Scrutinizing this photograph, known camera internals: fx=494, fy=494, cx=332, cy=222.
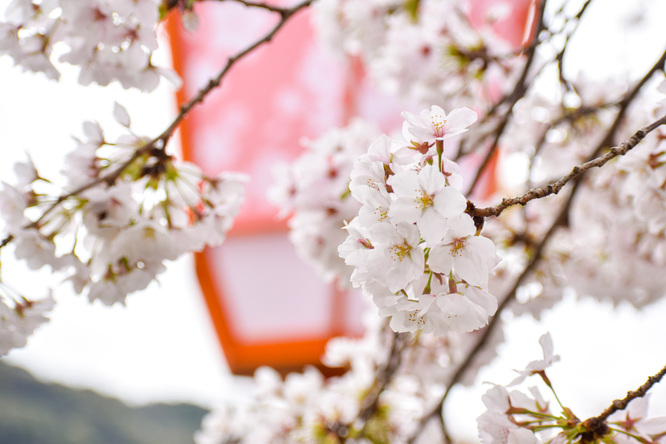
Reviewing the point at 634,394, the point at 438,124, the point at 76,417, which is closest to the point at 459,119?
the point at 438,124

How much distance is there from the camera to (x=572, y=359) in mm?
2646

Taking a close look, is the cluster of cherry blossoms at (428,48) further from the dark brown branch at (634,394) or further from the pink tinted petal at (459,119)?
the dark brown branch at (634,394)

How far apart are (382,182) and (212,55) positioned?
2.14 meters

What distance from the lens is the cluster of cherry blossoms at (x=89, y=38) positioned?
68 centimetres

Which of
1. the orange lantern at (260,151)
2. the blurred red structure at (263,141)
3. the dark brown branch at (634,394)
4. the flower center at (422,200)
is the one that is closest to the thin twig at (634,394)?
the dark brown branch at (634,394)

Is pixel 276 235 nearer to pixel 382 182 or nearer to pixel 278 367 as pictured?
pixel 278 367

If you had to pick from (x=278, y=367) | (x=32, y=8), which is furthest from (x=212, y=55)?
(x=278, y=367)

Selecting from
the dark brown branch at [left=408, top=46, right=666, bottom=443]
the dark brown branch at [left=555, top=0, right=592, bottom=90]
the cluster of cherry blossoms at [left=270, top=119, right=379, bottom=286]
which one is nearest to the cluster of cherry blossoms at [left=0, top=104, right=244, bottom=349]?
the cluster of cherry blossoms at [left=270, top=119, right=379, bottom=286]

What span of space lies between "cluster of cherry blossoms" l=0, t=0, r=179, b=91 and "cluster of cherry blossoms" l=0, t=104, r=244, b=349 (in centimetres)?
7

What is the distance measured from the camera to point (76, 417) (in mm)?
2662

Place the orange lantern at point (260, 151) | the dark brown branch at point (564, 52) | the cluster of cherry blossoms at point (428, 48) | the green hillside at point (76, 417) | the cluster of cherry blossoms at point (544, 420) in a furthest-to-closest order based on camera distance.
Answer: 1. the orange lantern at point (260, 151)
2. the green hillside at point (76, 417)
3. the cluster of cherry blossoms at point (428, 48)
4. the dark brown branch at point (564, 52)
5. the cluster of cherry blossoms at point (544, 420)

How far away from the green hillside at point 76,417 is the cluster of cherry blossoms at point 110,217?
2.01 meters

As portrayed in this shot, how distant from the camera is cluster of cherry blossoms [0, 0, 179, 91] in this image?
→ 677 millimetres

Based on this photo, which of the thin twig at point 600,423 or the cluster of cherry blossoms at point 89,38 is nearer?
the thin twig at point 600,423
